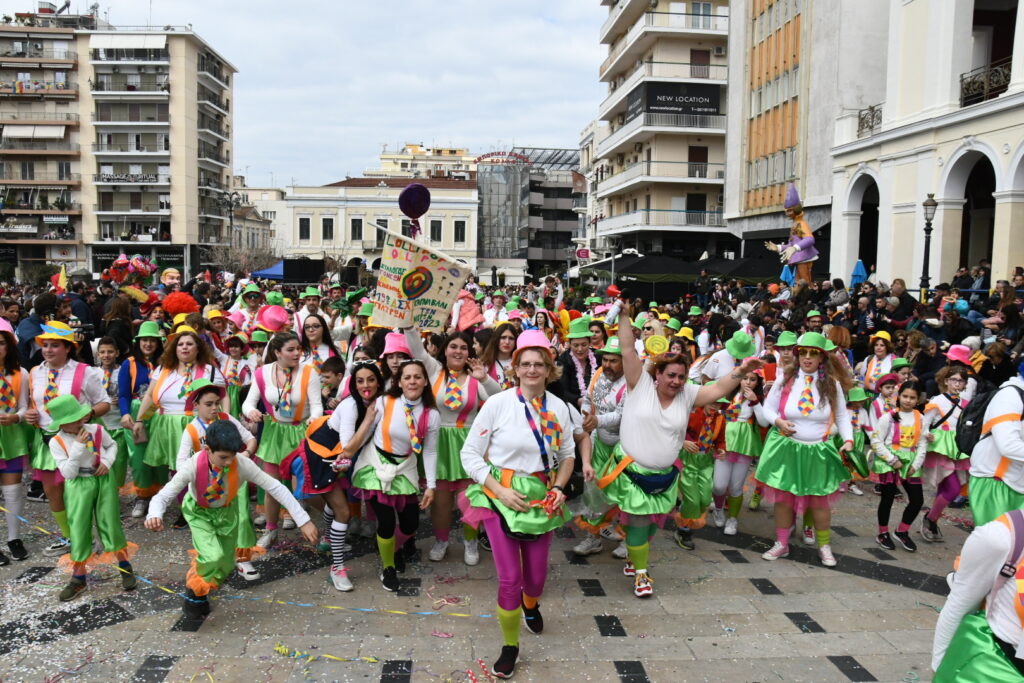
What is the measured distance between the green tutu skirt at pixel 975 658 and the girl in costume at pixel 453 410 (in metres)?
3.56

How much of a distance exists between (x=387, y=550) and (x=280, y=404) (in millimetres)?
1592

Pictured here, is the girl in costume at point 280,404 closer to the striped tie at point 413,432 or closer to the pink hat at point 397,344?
the pink hat at point 397,344

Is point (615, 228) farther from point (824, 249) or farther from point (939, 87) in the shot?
point (939, 87)

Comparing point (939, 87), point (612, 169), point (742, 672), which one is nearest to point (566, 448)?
point (742, 672)

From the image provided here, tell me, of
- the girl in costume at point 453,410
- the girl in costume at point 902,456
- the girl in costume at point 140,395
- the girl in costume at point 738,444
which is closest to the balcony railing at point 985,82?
the girl in costume at point 902,456

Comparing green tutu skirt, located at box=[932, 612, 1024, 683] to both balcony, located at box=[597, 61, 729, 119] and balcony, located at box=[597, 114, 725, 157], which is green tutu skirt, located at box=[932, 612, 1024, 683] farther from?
balcony, located at box=[597, 61, 729, 119]

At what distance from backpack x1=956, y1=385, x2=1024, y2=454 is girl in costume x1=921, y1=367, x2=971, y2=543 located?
1642 millimetres

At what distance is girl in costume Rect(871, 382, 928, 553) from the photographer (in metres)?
6.31

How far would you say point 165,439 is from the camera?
6363 millimetres

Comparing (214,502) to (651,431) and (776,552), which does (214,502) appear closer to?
(651,431)

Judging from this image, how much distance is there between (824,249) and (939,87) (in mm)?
7890

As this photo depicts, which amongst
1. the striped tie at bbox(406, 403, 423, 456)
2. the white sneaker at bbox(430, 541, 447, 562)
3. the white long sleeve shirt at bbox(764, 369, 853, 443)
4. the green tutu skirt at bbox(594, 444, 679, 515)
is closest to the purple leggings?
the green tutu skirt at bbox(594, 444, 679, 515)

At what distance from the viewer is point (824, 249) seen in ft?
81.0

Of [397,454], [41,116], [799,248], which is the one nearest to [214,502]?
[397,454]
